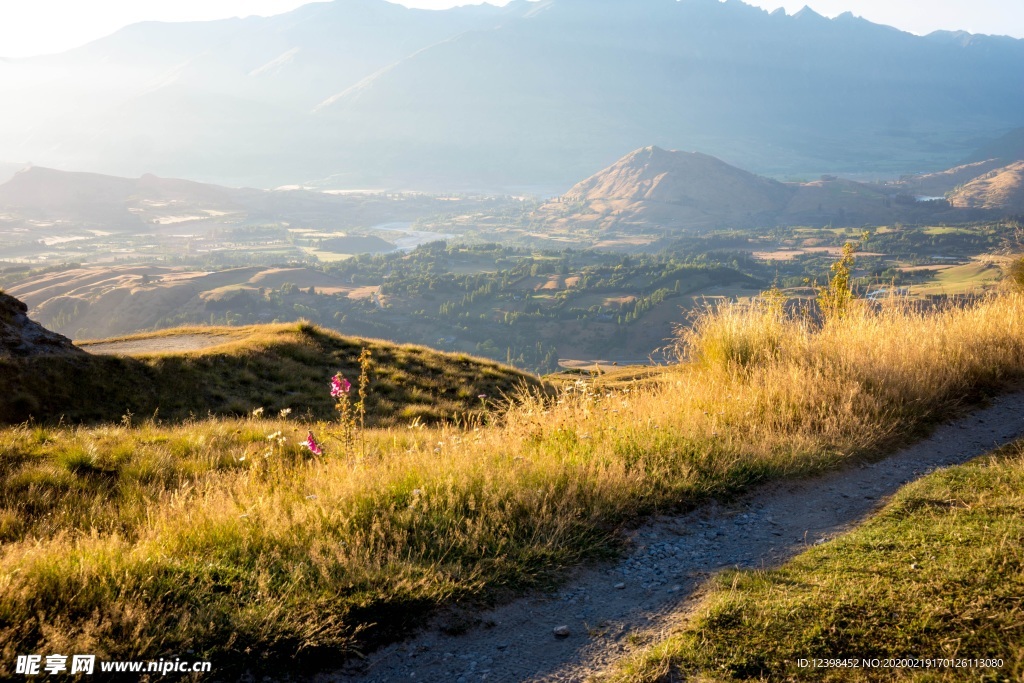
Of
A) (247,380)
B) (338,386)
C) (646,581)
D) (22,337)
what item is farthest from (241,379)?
(646,581)

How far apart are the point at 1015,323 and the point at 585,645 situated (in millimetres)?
10509

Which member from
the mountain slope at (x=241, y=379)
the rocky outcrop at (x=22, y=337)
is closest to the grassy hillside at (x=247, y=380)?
the mountain slope at (x=241, y=379)

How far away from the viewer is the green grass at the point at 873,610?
382 centimetres

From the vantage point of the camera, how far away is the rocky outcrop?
1428 centimetres

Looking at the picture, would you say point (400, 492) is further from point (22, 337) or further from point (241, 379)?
point (22, 337)

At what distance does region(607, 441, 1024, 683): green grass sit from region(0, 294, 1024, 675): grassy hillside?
51.3 inches

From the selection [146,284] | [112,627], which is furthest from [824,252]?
[112,627]

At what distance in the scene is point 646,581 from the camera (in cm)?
512

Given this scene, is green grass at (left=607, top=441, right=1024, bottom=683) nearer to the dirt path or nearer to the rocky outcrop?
the dirt path

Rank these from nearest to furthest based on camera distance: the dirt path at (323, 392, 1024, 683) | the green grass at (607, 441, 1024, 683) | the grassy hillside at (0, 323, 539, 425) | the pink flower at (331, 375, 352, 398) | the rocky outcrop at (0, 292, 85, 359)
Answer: the green grass at (607, 441, 1024, 683) → the dirt path at (323, 392, 1024, 683) → the pink flower at (331, 375, 352, 398) → the grassy hillside at (0, 323, 539, 425) → the rocky outcrop at (0, 292, 85, 359)

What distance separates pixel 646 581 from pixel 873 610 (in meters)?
1.55

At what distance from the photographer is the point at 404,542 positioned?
A: 208 inches

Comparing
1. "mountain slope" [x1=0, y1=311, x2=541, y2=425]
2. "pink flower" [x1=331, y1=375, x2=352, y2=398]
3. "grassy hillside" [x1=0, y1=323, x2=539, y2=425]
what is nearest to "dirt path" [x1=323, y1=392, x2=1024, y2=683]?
"pink flower" [x1=331, y1=375, x2=352, y2=398]

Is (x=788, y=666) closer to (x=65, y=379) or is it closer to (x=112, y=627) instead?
(x=112, y=627)
